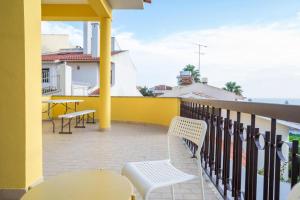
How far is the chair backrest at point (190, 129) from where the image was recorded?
1875 millimetres

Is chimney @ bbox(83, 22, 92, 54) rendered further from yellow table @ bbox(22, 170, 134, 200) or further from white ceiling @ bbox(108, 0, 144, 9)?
yellow table @ bbox(22, 170, 134, 200)

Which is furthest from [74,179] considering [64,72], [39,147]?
[64,72]

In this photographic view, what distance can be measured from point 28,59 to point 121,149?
102 inches

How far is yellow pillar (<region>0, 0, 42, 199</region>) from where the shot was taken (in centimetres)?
232

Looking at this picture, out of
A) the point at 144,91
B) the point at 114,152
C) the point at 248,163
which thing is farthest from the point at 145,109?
the point at 144,91

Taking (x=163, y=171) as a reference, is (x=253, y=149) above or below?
above

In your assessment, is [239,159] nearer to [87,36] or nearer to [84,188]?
[84,188]

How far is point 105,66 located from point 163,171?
16.5ft

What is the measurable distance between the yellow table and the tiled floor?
3.22 feet

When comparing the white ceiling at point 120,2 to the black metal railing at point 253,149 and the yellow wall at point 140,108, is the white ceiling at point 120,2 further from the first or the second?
the black metal railing at point 253,149

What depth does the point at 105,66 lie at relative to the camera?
21.7 ft

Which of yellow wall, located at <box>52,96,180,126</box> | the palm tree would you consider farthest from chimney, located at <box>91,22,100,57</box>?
the palm tree

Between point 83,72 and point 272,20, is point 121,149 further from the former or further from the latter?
point 272,20

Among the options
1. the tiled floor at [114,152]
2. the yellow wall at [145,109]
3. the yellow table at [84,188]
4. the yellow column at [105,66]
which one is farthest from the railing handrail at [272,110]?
the yellow wall at [145,109]
